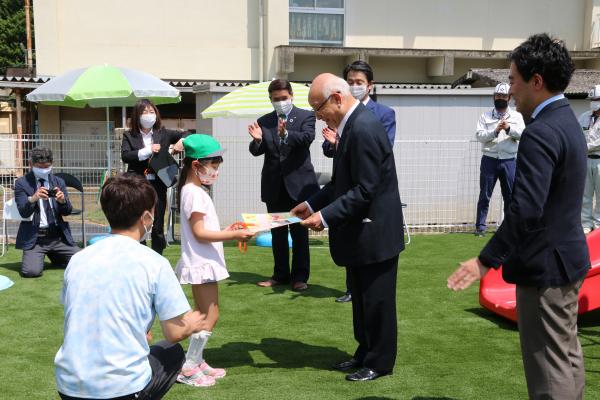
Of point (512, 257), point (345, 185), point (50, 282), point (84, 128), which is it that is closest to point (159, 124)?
point (50, 282)

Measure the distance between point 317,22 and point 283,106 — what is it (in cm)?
1465

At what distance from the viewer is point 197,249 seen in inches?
153


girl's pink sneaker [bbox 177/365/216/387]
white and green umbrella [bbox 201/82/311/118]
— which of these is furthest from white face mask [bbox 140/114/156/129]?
girl's pink sneaker [bbox 177/365/216/387]

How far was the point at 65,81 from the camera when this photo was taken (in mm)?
8891

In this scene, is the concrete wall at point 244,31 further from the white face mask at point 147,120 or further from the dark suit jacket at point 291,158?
the dark suit jacket at point 291,158

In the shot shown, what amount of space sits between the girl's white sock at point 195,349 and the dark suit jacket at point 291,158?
8.00 ft

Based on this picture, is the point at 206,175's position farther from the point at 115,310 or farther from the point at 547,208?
the point at 547,208

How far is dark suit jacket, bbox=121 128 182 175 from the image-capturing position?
22.4 ft

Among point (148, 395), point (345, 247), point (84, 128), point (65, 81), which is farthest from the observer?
point (84, 128)

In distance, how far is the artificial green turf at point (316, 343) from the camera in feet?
12.8

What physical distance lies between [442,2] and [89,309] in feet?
65.5

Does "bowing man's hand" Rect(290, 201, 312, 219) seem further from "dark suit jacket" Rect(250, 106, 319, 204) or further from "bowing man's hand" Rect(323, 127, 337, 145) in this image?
"dark suit jacket" Rect(250, 106, 319, 204)

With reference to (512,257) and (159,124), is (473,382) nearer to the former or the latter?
(512,257)

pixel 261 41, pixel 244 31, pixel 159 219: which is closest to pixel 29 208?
pixel 159 219
